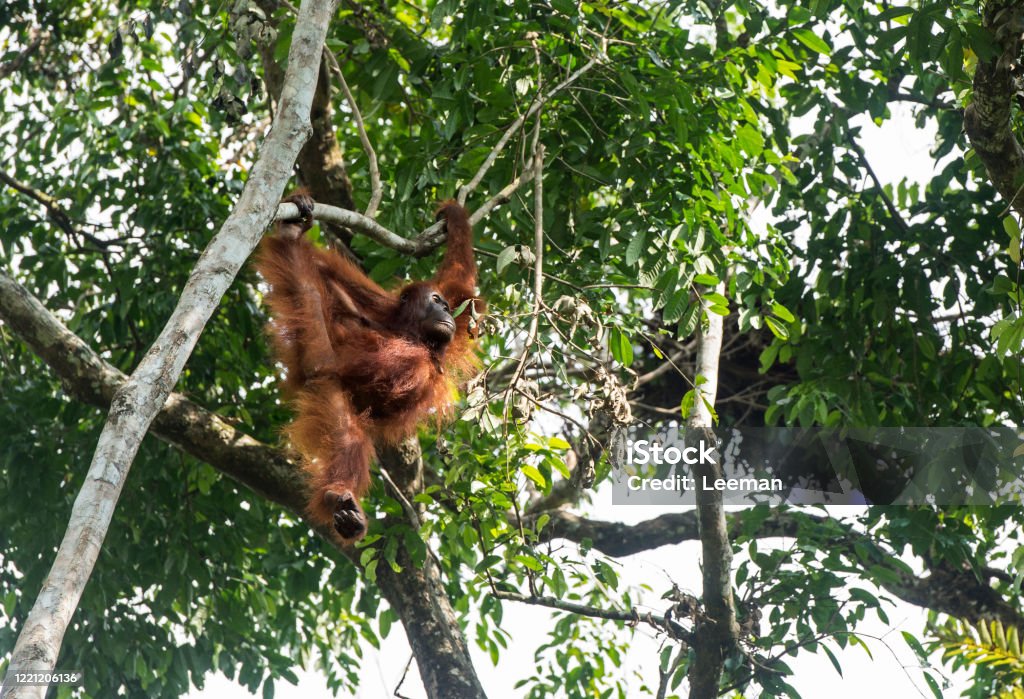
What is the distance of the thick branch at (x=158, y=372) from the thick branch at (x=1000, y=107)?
2185 mm

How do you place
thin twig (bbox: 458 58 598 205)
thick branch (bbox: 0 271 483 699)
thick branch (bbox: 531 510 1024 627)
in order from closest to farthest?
thin twig (bbox: 458 58 598 205)
thick branch (bbox: 0 271 483 699)
thick branch (bbox: 531 510 1024 627)

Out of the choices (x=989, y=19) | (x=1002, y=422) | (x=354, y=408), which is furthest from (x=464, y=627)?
(x=989, y=19)

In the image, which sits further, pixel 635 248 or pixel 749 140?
pixel 749 140

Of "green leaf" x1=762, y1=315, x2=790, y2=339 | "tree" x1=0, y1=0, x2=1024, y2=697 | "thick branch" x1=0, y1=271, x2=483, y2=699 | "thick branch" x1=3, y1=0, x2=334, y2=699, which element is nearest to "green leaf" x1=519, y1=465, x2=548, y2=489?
"tree" x1=0, y1=0, x2=1024, y2=697

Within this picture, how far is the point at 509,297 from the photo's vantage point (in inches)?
149

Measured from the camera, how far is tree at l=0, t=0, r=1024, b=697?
4.46 m

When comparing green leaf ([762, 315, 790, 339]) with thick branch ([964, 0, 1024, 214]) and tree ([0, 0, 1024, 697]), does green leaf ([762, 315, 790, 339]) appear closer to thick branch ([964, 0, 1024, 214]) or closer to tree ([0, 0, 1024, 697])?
tree ([0, 0, 1024, 697])

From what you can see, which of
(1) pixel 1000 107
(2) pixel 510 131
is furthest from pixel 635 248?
(1) pixel 1000 107

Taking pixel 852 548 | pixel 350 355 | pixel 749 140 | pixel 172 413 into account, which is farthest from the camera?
pixel 852 548

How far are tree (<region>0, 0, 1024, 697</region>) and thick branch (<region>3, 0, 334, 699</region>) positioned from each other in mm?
223

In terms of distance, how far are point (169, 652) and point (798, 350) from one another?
3892mm

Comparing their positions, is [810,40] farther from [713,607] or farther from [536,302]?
[713,607]

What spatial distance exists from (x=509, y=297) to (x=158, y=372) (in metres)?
1.47

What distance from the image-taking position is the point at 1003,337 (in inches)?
123
